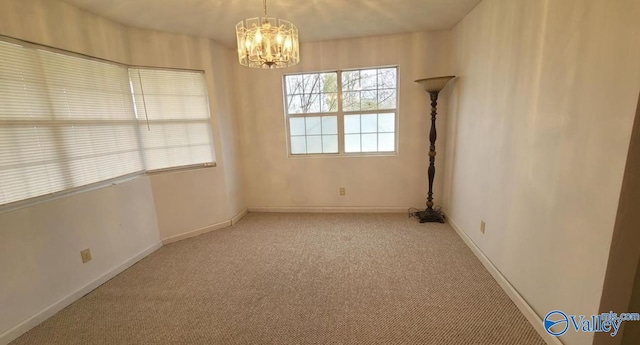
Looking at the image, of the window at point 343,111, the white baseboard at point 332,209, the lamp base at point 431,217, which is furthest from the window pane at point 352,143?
the lamp base at point 431,217

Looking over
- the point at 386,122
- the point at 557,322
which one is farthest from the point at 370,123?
the point at 557,322

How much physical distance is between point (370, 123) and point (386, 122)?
22 centimetres

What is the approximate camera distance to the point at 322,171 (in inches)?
148

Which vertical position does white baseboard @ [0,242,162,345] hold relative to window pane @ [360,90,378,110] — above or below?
below

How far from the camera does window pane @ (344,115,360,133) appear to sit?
361cm

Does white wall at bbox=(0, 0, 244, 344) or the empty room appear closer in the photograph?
the empty room

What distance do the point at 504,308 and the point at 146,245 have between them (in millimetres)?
3423

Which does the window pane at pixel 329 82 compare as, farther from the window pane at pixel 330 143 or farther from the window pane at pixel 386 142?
the window pane at pixel 386 142

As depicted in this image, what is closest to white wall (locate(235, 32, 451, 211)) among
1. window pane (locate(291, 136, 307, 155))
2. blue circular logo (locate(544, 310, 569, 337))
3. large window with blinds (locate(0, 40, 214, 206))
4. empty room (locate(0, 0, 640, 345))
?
empty room (locate(0, 0, 640, 345))

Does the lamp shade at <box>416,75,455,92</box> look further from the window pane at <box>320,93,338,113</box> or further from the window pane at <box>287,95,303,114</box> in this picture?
the window pane at <box>287,95,303,114</box>

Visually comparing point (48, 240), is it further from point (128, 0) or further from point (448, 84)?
point (448, 84)

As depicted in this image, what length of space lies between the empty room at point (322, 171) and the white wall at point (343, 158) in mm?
28

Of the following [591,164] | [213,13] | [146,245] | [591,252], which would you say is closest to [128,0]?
[213,13]

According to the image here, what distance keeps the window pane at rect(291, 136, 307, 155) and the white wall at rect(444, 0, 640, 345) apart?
221 cm
